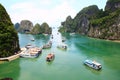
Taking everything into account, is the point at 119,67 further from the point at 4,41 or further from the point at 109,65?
the point at 4,41

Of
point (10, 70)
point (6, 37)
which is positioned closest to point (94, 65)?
point (10, 70)

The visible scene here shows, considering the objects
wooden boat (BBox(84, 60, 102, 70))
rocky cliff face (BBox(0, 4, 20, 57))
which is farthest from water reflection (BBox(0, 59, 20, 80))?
wooden boat (BBox(84, 60, 102, 70))

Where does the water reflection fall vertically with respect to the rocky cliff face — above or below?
below

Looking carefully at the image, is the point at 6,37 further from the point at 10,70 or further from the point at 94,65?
the point at 94,65

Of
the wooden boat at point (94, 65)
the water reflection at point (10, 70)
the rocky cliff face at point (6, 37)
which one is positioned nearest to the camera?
the water reflection at point (10, 70)

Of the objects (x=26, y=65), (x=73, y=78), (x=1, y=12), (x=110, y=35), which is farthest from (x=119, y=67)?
(x=110, y=35)

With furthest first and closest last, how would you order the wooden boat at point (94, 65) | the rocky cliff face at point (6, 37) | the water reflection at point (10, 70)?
the rocky cliff face at point (6, 37), the wooden boat at point (94, 65), the water reflection at point (10, 70)

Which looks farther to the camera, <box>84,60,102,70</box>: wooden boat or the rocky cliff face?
the rocky cliff face

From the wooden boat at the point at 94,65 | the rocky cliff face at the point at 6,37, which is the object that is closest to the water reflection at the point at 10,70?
the rocky cliff face at the point at 6,37

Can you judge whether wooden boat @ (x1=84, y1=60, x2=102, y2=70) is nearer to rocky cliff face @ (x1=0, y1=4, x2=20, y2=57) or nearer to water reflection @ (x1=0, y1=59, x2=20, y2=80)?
water reflection @ (x1=0, y1=59, x2=20, y2=80)

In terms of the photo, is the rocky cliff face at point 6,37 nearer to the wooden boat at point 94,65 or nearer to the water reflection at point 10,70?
the water reflection at point 10,70
